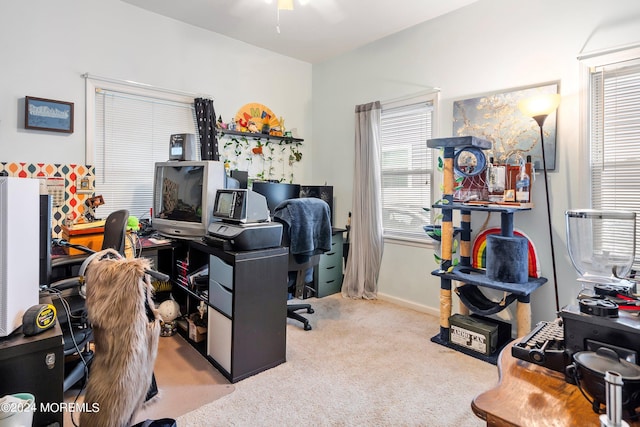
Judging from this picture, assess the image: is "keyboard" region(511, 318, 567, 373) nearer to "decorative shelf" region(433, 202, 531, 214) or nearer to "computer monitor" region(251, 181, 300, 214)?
"decorative shelf" region(433, 202, 531, 214)

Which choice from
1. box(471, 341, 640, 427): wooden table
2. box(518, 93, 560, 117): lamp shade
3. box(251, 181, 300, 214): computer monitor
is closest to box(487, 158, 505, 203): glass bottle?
box(518, 93, 560, 117): lamp shade

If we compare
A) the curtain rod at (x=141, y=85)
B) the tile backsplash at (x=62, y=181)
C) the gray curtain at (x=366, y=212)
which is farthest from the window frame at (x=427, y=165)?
the tile backsplash at (x=62, y=181)

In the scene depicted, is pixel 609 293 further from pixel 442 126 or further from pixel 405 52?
pixel 405 52

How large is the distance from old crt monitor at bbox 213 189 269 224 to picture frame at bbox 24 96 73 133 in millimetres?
1560

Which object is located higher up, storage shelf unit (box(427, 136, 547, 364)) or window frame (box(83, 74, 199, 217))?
window frame (box(83, 74, 199, 217))

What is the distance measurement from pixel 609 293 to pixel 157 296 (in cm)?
324

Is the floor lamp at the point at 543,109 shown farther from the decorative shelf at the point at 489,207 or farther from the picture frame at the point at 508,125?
the decorative shelf at the point at 489,207

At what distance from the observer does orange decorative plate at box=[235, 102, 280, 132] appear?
3979 millimetres

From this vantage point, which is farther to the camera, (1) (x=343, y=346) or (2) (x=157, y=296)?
(2) (x=157, y=296)

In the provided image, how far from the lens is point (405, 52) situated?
3.58 metres

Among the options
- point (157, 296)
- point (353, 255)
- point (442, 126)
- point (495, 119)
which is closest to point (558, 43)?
point (495, 119)

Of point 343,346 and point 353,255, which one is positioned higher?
point 353,255

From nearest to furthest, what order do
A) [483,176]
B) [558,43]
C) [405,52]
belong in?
[558,43]
[483,176]
[405,52]

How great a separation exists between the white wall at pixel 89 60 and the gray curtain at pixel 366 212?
53.5 inches
